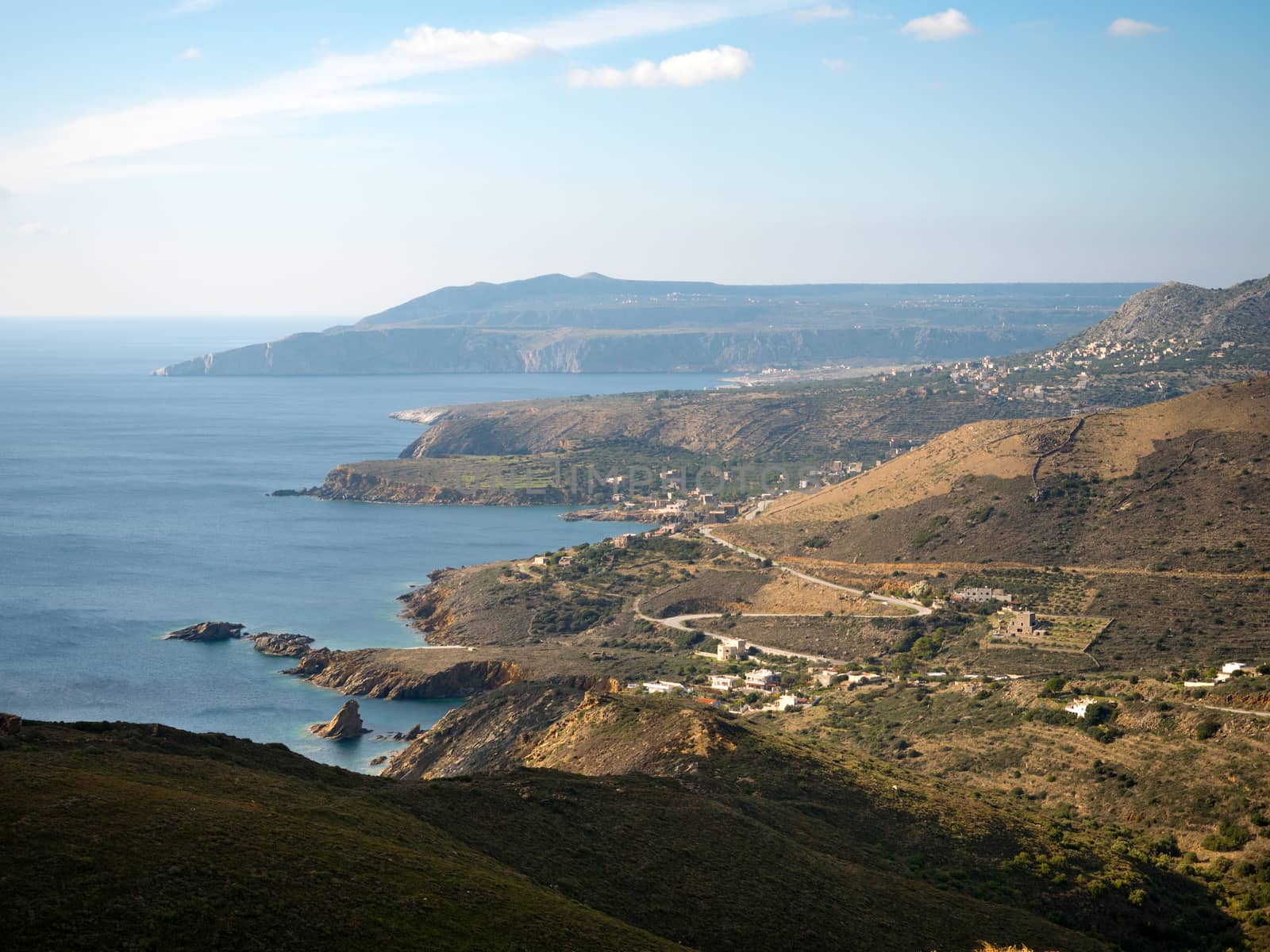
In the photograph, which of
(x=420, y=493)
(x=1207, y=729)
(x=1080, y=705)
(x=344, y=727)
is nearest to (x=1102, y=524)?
(x=1080, y=705)

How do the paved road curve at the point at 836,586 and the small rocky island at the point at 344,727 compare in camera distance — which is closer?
the small rocky island at the point at 344,727

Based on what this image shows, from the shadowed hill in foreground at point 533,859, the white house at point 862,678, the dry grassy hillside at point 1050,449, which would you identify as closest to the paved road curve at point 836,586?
the dry grassy hillside at point 1050,449

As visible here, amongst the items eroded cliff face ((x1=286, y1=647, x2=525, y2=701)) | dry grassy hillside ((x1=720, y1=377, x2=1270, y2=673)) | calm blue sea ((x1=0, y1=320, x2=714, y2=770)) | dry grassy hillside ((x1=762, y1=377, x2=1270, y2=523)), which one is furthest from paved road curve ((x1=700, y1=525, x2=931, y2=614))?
calm blue sea ((x1=0, y1=320, x2=714, y2=770))

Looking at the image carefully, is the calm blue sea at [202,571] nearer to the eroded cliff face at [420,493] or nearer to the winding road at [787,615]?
the eroded cliff face at [420,493]

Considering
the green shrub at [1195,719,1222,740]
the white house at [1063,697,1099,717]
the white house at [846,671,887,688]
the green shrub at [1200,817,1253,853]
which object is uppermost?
the green shrub at [1195,719,1222,740]

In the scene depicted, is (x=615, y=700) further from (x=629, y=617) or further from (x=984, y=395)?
(x=984, y=395)

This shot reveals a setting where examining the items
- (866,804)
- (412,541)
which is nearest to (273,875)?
(866,804)

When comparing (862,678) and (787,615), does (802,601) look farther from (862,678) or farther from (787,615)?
(862,678)

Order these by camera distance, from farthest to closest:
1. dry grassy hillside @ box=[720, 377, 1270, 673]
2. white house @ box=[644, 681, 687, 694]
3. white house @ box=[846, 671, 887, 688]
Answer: dry grassy hillside @ box=[720, 377, 1270, 673]
white house @ box=[644, 681, 687, 694]
white house @ box=[846, 671, 887, 688]

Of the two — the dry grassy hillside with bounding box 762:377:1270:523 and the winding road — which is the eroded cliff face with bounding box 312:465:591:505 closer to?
the dry grassy hillside with bounding box 762:377:1270:523
